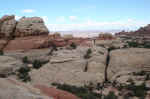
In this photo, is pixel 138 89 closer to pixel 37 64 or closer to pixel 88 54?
pixel 88 54

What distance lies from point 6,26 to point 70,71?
13321mm

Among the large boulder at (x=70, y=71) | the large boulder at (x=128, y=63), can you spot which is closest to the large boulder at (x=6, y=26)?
the large boulder at (x=70, y=71)

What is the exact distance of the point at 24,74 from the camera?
17562mm

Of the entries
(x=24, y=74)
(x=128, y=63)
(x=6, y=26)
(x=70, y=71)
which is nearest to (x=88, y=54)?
(x=70, y=71)

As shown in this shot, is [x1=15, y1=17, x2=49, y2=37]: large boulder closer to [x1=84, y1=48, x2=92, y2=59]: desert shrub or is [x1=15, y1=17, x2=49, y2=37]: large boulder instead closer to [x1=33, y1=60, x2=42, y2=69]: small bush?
[x1=33, y1=60, x2=42, y2=69]: small bush

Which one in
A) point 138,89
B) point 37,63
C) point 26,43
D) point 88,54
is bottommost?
point 138,89

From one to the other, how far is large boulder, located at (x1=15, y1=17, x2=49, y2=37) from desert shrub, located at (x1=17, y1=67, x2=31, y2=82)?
7.57 meters

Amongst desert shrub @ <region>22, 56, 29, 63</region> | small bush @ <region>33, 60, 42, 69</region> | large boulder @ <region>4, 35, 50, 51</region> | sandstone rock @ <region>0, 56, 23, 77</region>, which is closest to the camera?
sandstone rock @ <region>0, 56, 23, 77</region>

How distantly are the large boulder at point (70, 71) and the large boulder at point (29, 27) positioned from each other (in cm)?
636

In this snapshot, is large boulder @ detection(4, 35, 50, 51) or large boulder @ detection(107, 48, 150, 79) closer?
large boulder @ detection(107, 48, 150, 79)

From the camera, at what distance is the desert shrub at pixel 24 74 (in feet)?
52.8

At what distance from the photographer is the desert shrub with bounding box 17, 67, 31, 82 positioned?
634 inches

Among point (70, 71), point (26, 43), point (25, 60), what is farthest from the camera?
point (26, 43)

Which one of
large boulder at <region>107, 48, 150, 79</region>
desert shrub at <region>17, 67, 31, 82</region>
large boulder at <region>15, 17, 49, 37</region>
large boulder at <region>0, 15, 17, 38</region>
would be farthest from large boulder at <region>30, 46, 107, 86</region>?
large boulder at <region>0, 15, 17, 38</region>
